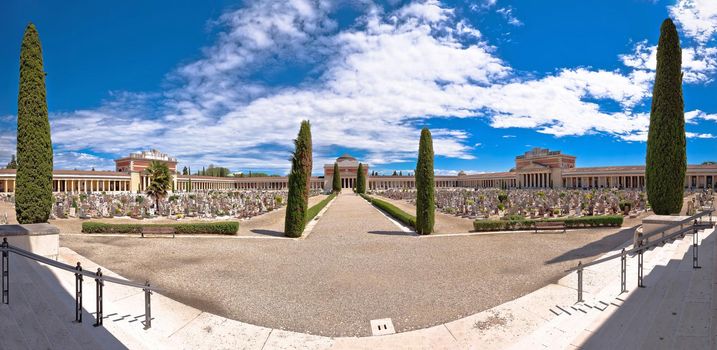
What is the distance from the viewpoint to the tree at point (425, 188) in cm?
1639

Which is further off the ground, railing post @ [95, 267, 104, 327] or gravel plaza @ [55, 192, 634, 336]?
railing post @ [95, 267, 104, 327]

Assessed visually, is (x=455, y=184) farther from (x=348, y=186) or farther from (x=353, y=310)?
(x=353, y=310)

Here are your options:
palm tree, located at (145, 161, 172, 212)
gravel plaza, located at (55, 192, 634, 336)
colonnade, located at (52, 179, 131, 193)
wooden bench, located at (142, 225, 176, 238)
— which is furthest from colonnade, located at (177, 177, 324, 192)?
gravel plaza, located at (55, 192, 634, 336)

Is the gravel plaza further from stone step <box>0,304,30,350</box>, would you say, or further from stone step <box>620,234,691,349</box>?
stone step <box>0,304,30,350</box>

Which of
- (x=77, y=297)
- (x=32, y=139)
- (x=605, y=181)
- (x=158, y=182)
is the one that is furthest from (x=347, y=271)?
(x=605, y=181)

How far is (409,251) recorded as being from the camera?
475 inches

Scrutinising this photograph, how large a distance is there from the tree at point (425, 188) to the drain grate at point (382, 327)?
10705 mm

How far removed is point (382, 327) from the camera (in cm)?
573

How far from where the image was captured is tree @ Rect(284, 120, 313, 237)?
1591 cm

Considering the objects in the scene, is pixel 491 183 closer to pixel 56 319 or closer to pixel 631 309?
pixel 631 309

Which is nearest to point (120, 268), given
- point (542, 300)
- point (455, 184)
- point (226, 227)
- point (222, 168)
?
point (226, 227)

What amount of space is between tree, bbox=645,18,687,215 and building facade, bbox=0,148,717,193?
58.2 metres

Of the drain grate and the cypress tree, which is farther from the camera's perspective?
the cypress tree

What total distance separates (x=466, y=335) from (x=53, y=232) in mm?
10609
